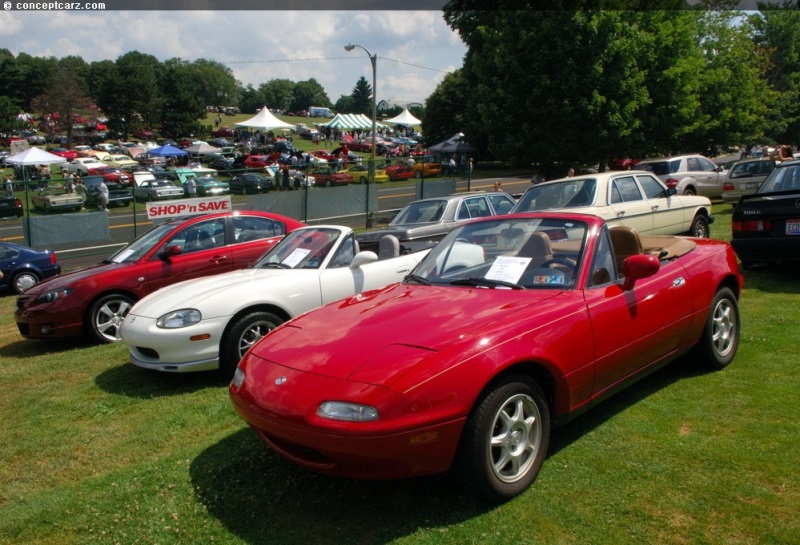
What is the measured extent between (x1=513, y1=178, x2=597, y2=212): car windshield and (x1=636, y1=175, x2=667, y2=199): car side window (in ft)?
3.80

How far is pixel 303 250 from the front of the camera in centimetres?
691

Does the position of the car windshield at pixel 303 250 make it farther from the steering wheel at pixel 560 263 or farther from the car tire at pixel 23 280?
the car tire at pixel 23 280

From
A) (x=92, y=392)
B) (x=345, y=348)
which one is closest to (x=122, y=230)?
(x=92, y=392)

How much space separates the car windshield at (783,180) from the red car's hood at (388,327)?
20.8 feet

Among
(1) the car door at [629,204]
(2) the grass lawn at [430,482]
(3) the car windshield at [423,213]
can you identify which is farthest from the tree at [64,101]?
(2) the grass lawn at [430,482]

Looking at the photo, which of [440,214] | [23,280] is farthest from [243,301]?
[23,280]

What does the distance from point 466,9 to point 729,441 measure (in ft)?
144

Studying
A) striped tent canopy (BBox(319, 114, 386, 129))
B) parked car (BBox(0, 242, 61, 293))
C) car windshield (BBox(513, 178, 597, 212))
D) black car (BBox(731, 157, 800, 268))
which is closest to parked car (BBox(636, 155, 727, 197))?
car windshield (BBox(513, 178, 597, 212))

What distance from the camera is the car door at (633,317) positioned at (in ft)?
13.3

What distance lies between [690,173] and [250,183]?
13.1 metres

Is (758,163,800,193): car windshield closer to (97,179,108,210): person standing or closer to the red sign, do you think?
the red sign

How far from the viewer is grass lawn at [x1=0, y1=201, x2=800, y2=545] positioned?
3.21 metres

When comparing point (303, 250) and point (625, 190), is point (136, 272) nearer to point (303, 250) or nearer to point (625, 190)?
point (303, 250)

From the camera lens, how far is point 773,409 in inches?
175
